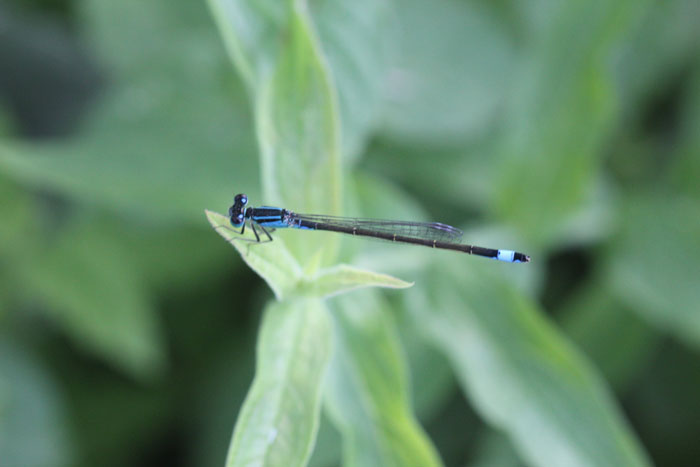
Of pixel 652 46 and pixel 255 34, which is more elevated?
pixel 652 46

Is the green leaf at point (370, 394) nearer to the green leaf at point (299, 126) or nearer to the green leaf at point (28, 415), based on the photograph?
the green leaf at point (299, 126)

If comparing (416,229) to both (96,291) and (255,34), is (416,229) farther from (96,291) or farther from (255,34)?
(96,291)

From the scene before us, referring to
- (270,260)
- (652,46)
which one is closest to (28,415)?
(270,260)

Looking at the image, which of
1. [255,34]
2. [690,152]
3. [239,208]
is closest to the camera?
[255,34]

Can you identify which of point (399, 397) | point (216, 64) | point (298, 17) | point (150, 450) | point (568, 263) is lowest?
point (399, 397)

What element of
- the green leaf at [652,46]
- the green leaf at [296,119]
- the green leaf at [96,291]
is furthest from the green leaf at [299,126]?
the green leaf at [652,46]

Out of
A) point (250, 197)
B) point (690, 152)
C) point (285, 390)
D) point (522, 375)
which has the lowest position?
point (285, 390)

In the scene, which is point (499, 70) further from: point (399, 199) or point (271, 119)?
point (271, 119)

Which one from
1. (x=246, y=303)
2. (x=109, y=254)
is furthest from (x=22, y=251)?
(x=246, y=303)
